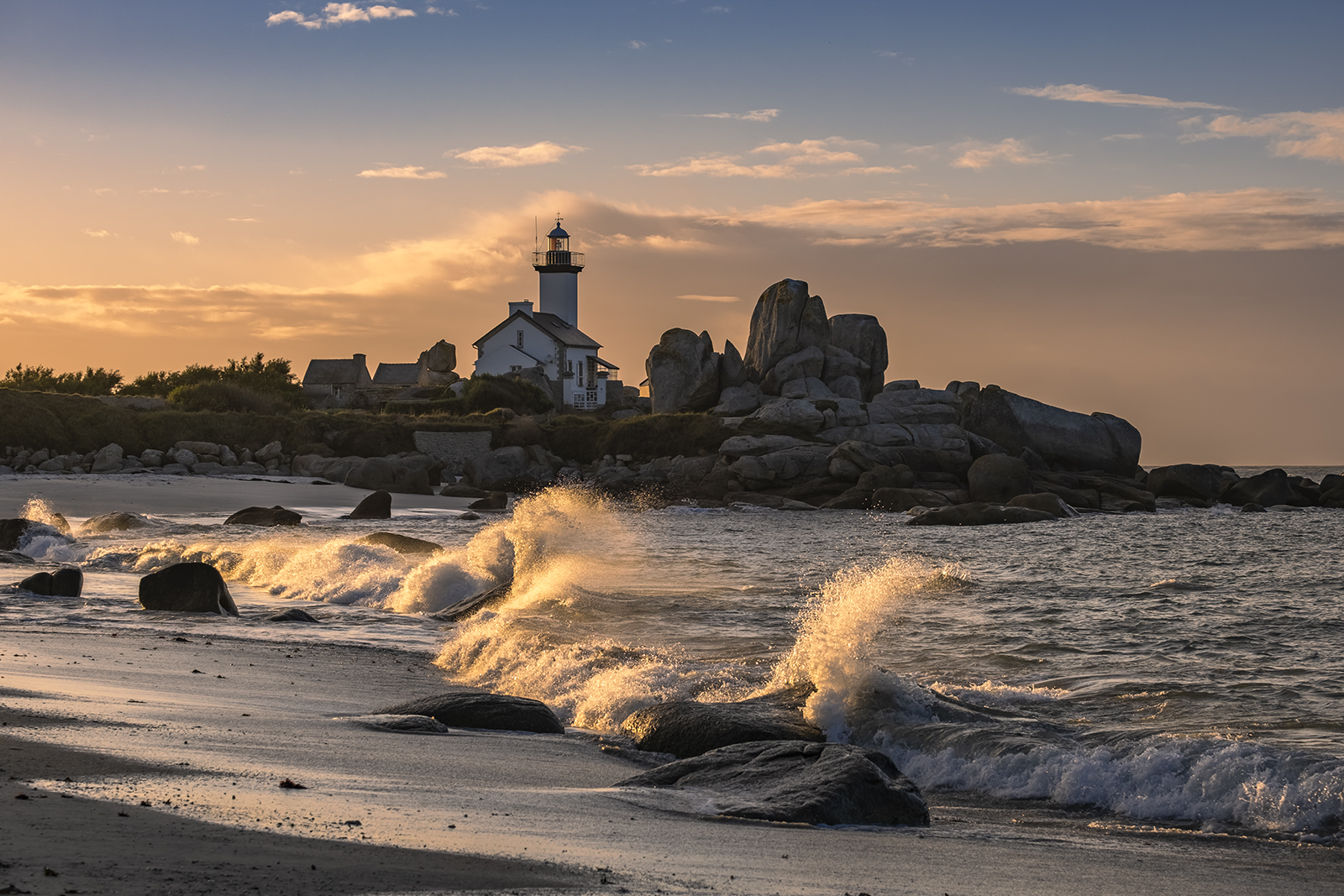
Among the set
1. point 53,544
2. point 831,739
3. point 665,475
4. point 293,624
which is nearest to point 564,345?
point 665,475

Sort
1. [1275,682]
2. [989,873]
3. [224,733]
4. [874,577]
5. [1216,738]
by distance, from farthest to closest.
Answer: [874,577], [1275,682], [1216,738], [224,733], [989,873]

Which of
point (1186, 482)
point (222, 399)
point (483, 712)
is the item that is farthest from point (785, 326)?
point (483, 712)

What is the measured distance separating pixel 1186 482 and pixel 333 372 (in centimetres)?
5306

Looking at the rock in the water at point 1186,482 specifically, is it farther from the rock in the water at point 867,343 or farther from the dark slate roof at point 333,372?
the dark slate roof at point 333,372

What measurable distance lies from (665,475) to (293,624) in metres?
33.3

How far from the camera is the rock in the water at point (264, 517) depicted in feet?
87.3

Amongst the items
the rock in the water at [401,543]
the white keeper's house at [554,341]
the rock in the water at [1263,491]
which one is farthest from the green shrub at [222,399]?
the rock in the water at [1263,491]

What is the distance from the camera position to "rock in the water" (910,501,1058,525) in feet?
111

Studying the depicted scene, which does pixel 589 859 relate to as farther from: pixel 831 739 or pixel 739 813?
pixel 831 739

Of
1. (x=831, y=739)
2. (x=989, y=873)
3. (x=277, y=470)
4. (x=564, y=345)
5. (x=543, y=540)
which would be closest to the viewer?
(x=989, y=873)

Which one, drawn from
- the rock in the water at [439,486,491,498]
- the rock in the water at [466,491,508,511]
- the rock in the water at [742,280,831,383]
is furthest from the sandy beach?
the rock in the water at [742,280,831,383]

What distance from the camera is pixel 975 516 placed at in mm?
34094

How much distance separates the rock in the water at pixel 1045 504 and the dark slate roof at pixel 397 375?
47.2 m

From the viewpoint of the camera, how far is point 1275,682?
9352mm
